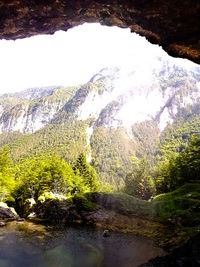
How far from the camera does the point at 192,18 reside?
9.74 m

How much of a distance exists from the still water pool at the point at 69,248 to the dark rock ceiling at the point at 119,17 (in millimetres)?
20059

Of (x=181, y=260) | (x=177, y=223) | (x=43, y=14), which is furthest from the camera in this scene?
(x=177, y=223)

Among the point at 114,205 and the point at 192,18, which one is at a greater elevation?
the point at 192,18

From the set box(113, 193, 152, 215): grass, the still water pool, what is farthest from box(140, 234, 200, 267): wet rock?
box(113, 193, 152, 215): grass

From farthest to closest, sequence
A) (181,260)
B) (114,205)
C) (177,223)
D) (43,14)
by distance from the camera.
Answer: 1. (114,205)
2. (177,223)
3. (181,260)
4. (43,14)

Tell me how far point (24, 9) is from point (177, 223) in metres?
31.8

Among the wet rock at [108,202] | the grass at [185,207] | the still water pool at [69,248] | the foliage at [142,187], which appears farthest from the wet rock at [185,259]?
the foliage at [142,187]

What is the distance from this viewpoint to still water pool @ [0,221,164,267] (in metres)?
18.0

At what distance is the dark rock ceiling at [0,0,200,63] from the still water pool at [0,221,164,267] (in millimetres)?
20059

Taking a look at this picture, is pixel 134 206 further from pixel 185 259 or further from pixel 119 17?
pixel 119 17

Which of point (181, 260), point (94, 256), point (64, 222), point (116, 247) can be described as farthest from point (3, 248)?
point (181, 260)

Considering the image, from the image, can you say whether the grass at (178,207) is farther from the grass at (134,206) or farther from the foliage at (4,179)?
the foliage at (4,179)

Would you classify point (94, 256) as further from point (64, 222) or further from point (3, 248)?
point (64, 222)

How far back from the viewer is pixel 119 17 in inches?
517
